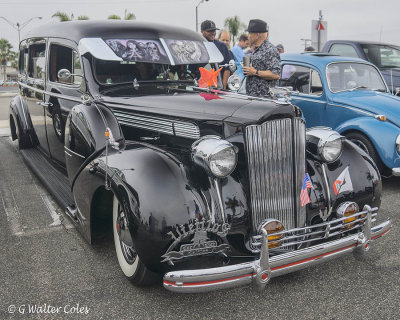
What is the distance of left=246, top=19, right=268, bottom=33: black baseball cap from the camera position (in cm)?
439

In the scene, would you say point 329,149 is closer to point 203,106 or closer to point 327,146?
point 327,146

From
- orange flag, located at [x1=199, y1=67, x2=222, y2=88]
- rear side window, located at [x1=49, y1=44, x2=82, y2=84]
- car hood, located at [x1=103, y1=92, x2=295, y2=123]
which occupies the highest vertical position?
rear side window, located at [x1=49, y1=44, x2=82, y2=84]

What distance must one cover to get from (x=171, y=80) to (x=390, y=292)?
250cm

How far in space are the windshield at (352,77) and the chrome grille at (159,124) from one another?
134 inches

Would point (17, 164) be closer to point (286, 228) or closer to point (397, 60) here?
point (286, 228)

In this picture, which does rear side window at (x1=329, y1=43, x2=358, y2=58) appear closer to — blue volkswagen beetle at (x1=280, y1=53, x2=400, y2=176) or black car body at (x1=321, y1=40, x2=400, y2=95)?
black car body at (x1=321, y1=40, x2=400, y2=95)

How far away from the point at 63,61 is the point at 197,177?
98.1 inches

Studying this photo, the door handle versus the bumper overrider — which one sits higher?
the door handle

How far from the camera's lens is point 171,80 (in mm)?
3777

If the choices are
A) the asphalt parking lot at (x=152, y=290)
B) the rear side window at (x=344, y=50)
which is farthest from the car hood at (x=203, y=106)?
the rear side window at (x=344, y=50)

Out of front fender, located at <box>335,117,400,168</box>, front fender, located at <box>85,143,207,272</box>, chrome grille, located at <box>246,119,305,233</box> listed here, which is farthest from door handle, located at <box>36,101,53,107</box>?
front fender, located at <box>335,117,400,168</box>

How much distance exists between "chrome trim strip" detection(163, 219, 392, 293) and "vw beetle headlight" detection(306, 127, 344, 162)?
609 mm

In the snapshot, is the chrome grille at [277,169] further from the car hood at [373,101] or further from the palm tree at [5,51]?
the palm tree at [5,51]

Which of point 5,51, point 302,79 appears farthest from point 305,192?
point 5,51
